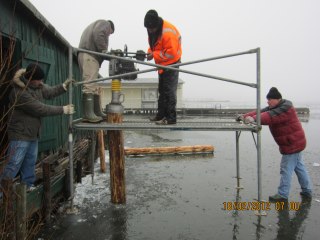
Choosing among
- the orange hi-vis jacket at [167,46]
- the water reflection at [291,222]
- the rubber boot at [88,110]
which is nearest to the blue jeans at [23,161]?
the rubber boot at [88,110]

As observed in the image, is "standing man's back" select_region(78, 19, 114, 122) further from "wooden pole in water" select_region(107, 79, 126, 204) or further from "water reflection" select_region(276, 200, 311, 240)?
"water reflection" select_region(276, 200, 311, 240)

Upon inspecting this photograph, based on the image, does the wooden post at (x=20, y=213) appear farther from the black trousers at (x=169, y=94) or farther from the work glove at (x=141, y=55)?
the work glove at (x=141, y=55)

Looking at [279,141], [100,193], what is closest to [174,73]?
[279,141]

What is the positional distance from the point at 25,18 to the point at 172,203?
13.8ft

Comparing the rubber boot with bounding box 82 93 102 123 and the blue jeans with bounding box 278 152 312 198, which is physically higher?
the rubber boot with bounding box 82 93 102 123

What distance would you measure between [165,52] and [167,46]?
10cm

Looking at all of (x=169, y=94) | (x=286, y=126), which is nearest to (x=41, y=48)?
(x=169, y=94)

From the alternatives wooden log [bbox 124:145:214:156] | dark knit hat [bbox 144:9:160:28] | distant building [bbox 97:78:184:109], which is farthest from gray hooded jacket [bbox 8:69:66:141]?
distant building [bbox 97:78:184:109]

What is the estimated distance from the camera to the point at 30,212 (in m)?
4.36

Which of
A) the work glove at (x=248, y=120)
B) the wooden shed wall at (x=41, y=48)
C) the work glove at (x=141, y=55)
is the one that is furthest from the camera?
the work glove at (x=141, y=55)

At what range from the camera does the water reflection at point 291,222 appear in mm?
4762

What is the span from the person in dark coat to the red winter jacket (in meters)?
3.53

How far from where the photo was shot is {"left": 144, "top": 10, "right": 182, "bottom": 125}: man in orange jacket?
213 inches

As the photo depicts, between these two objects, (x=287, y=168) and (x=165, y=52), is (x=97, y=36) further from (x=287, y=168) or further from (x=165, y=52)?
(x=287, y=168)
